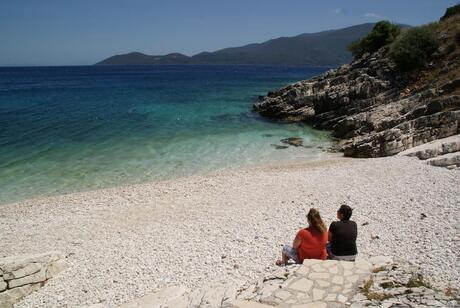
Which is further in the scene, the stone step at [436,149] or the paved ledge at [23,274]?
the stone step at [436,149]

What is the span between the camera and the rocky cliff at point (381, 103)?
76.1 feet

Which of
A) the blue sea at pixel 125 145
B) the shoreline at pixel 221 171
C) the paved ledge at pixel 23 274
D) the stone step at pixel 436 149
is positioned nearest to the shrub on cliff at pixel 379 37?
the blue sea at pixel 125 145

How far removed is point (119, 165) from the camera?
83.1 ft

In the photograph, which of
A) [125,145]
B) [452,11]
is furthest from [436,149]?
[452,11]

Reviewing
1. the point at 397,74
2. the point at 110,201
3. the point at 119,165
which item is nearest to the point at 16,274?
the point at 110,201

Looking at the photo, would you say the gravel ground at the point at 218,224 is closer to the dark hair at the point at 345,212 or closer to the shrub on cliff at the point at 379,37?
the dark hair at the point at 345,212

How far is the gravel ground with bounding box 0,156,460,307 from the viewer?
1091 centimetres

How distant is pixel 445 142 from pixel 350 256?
46.9 feet

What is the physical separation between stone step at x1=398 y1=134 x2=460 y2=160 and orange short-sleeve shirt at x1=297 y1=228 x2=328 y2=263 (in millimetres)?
13215

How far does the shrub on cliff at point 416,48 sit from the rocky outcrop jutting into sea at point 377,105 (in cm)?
108

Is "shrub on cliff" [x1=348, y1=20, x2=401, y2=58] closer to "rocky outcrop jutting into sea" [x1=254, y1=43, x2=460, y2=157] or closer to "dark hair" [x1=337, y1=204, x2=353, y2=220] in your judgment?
"rocky outcrop jutting into sea" [x1=254, y1=43, x2=460, y2=157]

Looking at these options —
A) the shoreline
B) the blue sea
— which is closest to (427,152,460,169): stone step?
the shoreline

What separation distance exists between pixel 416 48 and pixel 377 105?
24.5 feet

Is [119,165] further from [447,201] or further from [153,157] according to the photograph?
[447,201]
